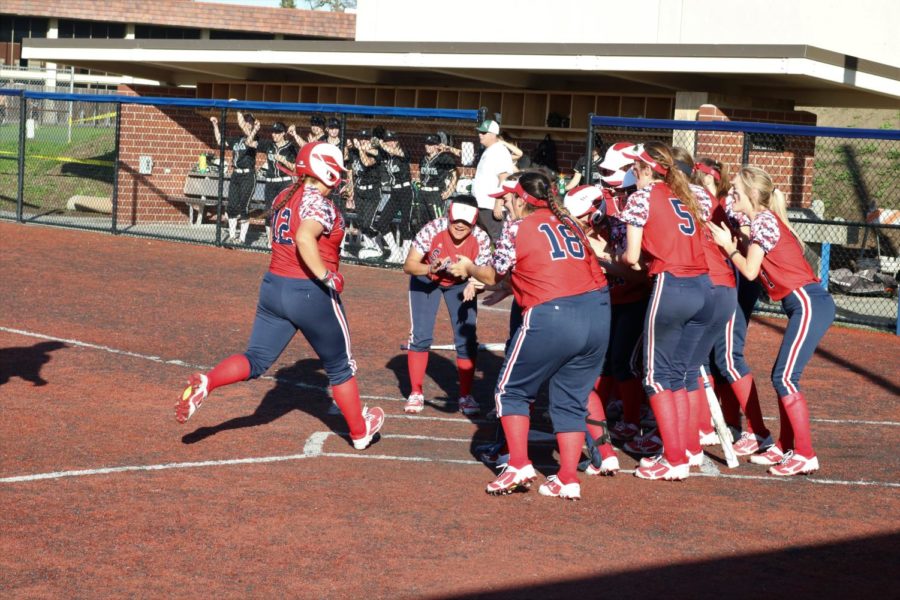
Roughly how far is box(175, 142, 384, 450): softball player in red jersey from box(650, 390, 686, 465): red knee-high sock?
1.91 meters

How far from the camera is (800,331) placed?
738 cm

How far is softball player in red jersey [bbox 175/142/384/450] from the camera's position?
7148 millimetres

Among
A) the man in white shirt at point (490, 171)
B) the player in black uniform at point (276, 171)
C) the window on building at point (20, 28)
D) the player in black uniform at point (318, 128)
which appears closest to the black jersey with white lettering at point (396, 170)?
the player in black uniform at point (318, 128)

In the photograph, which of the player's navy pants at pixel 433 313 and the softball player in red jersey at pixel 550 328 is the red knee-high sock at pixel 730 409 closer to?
the player's navy pants at pixel 433 313

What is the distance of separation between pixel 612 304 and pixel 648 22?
1368 centimetres

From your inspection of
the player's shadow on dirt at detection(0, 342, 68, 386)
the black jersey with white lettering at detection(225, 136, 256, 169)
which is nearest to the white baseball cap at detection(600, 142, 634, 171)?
the player's shadow on dirt at detection(0, 342, 68, 386)

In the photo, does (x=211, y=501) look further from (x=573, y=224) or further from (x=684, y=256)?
(x=684, y=256)

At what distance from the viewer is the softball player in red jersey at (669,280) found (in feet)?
22.6

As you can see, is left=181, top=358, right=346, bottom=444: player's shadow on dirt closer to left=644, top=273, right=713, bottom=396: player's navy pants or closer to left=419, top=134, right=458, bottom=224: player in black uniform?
left=644, top=273, right=713, bottom=396: player's navy pants

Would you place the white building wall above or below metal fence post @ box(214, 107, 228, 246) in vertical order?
above

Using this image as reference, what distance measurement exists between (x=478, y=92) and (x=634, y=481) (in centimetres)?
1644

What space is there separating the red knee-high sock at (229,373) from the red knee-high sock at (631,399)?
2.56 metres

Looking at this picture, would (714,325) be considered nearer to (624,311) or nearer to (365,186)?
(624,311)

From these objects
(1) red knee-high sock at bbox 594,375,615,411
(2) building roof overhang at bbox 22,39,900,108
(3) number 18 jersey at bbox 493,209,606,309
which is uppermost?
(2) building roof overhang at bbox 22,39,900,108
